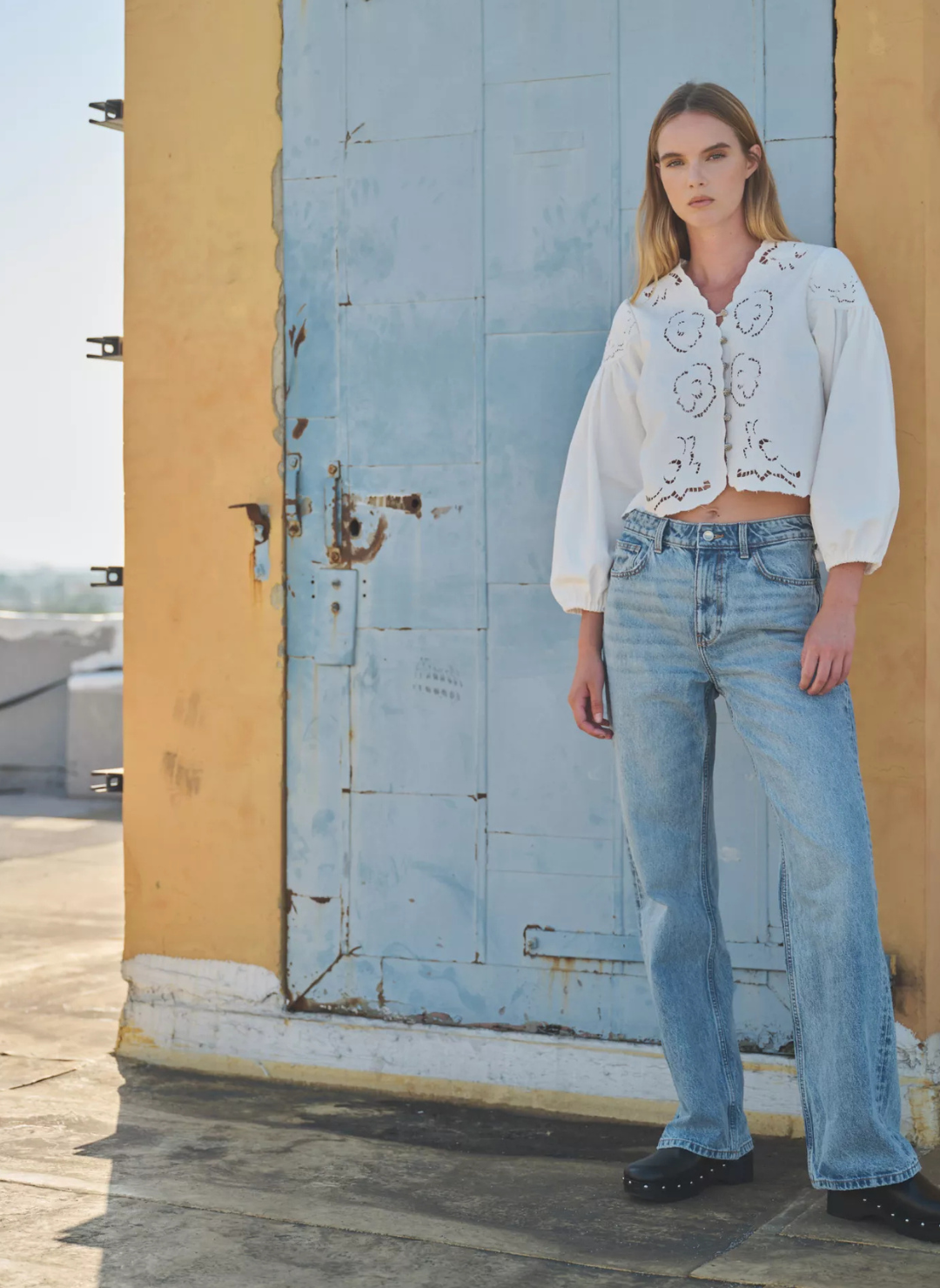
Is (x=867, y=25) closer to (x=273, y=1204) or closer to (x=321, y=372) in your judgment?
(x=321, y=372)

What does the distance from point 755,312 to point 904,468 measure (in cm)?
58

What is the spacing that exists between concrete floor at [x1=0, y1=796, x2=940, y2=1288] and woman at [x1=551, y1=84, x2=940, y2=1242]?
14cm

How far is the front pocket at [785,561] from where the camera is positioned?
2.33 metres

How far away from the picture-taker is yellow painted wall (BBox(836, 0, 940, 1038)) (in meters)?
2.78

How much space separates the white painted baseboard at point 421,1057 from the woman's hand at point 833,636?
0.90m

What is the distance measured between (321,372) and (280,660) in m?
0.67

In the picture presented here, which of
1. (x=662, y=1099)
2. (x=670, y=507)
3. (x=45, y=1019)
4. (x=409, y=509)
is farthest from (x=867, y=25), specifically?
(x=45, y=1019)

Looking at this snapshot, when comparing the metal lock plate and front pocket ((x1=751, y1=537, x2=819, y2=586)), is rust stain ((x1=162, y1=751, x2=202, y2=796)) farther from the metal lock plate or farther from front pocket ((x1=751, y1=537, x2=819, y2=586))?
front pocket ((x1=751, y1=537, x2=819, y2=586))

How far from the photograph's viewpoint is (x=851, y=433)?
2301 millimetres

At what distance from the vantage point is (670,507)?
2.41 m

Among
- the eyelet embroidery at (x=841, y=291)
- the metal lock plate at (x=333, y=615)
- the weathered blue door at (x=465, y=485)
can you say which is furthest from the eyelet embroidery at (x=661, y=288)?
the metal lock plate at (x=333, y=615)

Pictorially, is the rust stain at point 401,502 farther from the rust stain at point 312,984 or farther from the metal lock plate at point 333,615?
the rust stain at point 312,984

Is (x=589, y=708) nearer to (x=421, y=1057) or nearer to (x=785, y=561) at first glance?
(x=785, y=561)

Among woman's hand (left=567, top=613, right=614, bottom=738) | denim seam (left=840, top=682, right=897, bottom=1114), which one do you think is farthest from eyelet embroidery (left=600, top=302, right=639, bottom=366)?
denim seam (left=840, top=682, right=897, bottom=1114)
